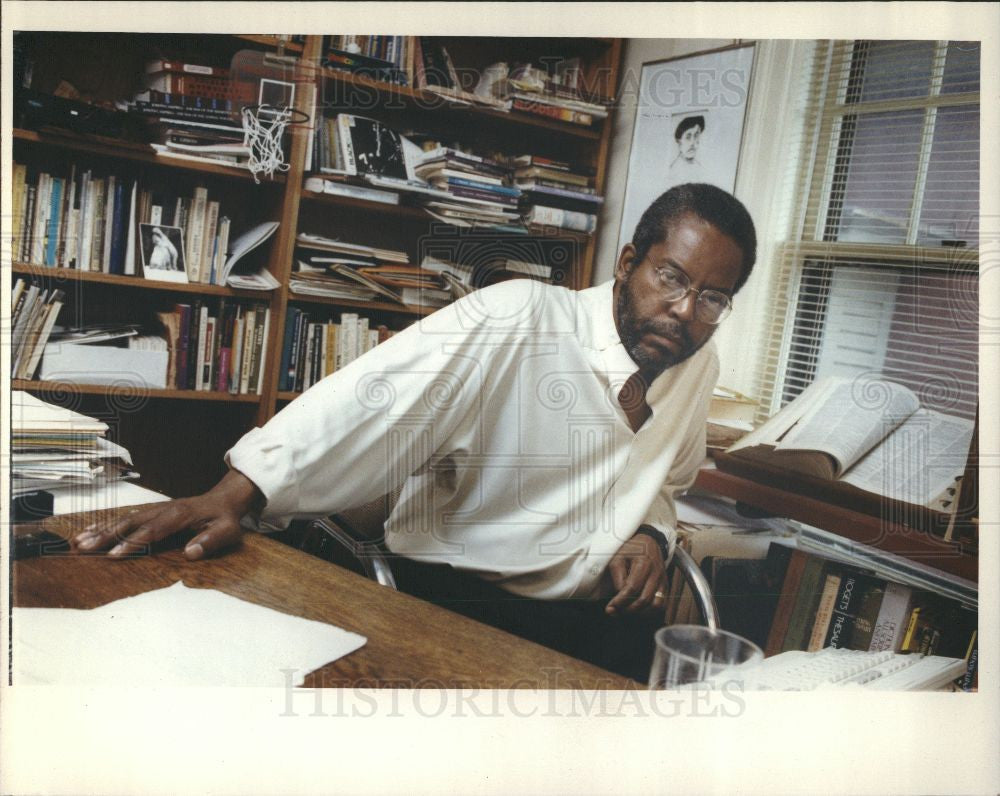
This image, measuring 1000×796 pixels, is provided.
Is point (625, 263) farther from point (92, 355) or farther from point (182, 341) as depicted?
point (92, 355)

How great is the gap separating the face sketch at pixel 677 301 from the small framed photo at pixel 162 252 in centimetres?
86

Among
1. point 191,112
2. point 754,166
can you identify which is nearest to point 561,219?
point 754,166

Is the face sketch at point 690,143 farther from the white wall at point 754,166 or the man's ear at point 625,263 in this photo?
the man's ear at point 625,263

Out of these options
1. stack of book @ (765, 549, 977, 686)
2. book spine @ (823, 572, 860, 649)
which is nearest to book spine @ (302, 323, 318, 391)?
stack of book @ (765, 549, 977, 686)

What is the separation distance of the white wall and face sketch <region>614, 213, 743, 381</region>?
47 millimetres

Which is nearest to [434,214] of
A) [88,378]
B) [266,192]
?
[266,192]

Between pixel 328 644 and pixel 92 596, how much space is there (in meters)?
0.40

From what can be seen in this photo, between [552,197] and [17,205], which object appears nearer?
[17,205]

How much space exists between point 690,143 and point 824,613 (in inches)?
40.1

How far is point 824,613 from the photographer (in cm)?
184

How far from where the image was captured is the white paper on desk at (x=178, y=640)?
1430 mm

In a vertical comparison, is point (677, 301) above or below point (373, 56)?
below

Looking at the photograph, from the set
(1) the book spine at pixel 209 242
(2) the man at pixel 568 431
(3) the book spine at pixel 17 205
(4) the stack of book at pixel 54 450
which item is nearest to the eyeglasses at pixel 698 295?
(2) the man at pixel 568 431

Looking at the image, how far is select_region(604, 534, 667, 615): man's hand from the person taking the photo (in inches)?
68.6
